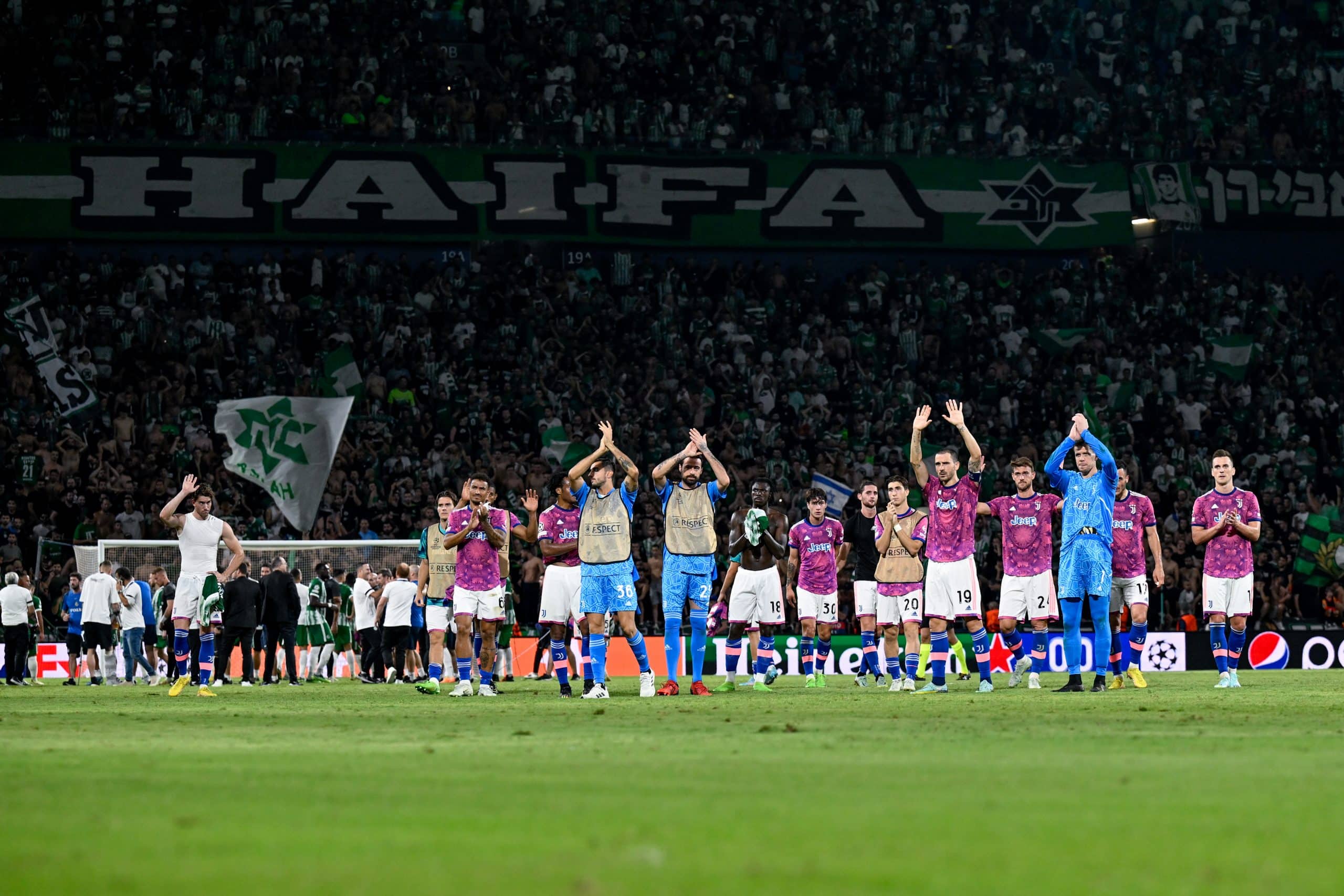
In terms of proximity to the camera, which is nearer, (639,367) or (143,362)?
(143,362)

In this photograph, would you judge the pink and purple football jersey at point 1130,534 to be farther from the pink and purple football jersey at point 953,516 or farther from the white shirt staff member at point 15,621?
the white shirt staff member at point 15,621

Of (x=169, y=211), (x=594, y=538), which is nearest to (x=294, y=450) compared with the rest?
(x=169, y=211)

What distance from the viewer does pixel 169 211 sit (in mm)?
39594

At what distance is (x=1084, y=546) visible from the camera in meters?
20.0

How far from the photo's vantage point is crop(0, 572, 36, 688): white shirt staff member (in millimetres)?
30047

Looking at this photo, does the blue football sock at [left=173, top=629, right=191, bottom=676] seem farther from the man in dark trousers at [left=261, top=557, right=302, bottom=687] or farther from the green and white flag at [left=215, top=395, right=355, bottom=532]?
the green and white flag at [left=215, top=395, right=355, bottom=532]

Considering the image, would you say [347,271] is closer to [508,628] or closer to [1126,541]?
[508,628]

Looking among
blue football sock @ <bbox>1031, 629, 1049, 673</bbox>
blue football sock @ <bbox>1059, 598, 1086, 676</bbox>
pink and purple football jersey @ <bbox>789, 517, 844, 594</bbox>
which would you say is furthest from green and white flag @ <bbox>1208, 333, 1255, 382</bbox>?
blue football sock @ <bbox>1059, 598, 1086, 676</bbox>

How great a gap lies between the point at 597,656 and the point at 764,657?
165 inches

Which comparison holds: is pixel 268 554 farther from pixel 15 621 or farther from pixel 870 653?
pixel 870 653

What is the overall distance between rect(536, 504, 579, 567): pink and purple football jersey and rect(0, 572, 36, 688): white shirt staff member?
1172cm

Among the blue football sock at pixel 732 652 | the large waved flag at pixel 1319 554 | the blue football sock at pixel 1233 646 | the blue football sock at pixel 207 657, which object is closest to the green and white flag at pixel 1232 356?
the large waved flag at pixel 1319 554

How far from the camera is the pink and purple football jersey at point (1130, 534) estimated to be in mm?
22359

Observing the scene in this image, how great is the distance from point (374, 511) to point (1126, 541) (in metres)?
17.4
